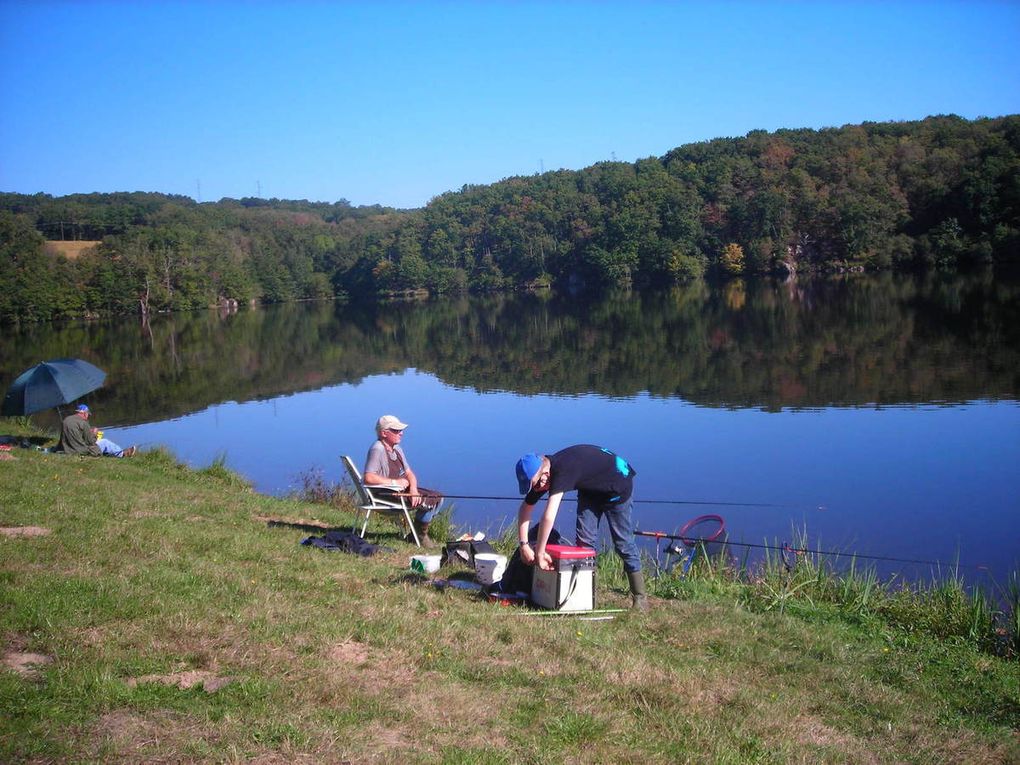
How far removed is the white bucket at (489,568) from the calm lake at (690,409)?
16.9ft

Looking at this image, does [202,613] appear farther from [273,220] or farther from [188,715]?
[273,220]

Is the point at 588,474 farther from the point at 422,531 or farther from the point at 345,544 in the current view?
the point at 422,531

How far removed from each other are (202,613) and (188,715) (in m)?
1.37

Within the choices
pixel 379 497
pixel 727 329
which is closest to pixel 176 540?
pixel 379 497

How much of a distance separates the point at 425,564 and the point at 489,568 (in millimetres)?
649

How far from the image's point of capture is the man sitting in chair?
354 inches

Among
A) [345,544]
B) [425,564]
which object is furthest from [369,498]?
[425,564]

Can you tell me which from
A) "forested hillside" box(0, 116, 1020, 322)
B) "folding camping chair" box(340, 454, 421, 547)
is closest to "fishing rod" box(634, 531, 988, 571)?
"folding camping chair" box(340, 454, 421, 547)

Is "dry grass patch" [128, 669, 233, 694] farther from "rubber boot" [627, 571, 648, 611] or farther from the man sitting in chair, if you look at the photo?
the man sitting in chair

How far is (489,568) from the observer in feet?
23.0

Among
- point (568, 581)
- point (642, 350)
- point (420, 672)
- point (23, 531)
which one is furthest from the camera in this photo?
point (642, 350)

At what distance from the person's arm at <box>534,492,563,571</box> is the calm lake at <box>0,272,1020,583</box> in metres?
5.37

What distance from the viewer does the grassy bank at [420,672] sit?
3.99 m

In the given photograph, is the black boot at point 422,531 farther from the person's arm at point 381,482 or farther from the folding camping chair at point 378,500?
the person's arm at point 381,482
